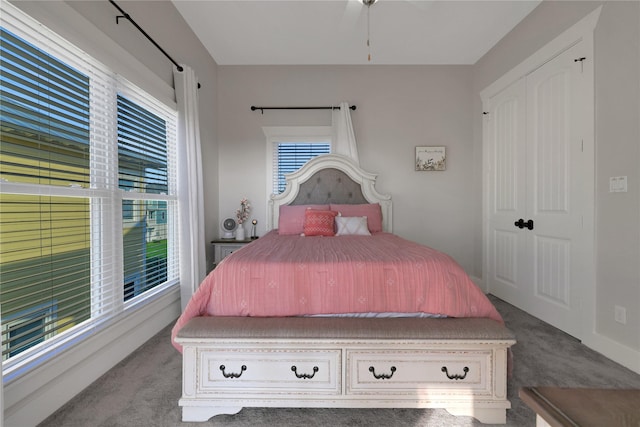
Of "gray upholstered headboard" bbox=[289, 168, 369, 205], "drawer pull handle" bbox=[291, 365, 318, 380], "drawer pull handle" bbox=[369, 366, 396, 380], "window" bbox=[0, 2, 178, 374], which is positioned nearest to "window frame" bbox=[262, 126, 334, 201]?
"gray upholstered headboard" bbox=[289, 168, 369, 205]

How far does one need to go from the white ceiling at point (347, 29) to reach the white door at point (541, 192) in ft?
2.36

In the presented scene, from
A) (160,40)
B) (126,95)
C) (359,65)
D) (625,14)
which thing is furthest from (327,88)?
(625,14)

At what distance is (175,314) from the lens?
8.95 ft

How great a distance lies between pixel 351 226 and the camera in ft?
10.1

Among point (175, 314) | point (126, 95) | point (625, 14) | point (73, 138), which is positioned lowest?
point (175, 314)

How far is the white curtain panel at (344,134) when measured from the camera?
370cm

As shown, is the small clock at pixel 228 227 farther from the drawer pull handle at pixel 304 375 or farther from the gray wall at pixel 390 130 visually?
the drawer pull handle at pixel 304 375

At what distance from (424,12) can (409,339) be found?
3042 mm

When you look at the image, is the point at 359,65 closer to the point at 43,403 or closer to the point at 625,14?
the point at 625,14

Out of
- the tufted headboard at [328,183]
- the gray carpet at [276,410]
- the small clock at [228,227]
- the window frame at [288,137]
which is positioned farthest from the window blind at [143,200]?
the tufted headboard at [328,183]

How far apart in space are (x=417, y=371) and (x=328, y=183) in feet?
8.49

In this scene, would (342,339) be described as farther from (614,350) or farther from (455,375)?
(614,350)

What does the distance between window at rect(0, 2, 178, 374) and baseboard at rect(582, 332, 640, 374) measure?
3.51 meters

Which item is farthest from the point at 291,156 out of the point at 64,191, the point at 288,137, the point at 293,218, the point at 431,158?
the point at 64,191
